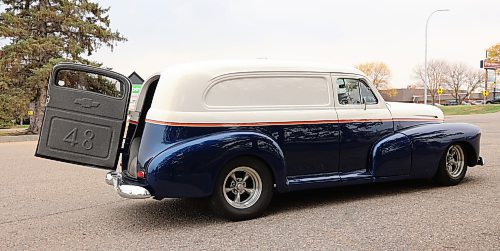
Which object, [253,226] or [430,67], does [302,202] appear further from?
[430,67]

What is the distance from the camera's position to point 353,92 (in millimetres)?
6207

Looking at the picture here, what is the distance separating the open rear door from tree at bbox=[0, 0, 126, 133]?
2036 cm

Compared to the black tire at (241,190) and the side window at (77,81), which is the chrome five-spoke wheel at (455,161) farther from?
the side window at (77,81)

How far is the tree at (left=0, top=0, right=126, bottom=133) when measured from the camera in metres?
24.0

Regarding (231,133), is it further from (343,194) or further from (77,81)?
(77,81)

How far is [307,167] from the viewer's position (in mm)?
5633

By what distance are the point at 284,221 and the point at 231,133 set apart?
113 centimetres

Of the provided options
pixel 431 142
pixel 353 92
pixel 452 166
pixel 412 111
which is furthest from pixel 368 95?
pixel 452 166

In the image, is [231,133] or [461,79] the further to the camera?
[461,79]

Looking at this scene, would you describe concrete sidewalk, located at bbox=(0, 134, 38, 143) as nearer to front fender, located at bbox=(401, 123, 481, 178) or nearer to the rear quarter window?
the rear quarter window

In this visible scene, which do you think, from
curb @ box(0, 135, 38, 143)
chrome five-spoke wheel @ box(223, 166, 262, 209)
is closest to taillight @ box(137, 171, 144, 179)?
chrome five-spoke wheel @ box(223, 166, 262, 209)

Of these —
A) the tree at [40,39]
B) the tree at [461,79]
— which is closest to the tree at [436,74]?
the tree at [461,79]

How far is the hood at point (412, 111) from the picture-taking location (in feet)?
21.4

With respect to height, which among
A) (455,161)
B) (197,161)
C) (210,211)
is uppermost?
(197,161)
